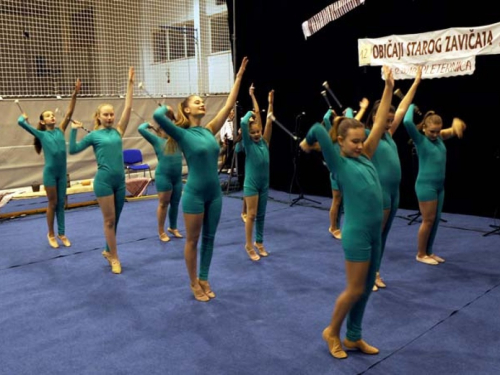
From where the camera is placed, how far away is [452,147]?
6.12 meters

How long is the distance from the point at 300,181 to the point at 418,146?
13.4ft

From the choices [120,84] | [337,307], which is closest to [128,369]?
[337,307]

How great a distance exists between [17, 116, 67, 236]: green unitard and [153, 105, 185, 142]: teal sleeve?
7.51 feet

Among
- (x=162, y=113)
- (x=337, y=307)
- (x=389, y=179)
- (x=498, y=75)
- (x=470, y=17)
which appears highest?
(x=470, y=17)

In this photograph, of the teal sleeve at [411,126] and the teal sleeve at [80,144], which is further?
the teal sleeve at [80,144]

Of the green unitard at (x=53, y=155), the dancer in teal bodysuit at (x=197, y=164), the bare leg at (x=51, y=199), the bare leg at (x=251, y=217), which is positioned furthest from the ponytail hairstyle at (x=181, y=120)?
the bare leg at (x=51, y=199)

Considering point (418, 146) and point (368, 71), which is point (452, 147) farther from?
point (418, 146)

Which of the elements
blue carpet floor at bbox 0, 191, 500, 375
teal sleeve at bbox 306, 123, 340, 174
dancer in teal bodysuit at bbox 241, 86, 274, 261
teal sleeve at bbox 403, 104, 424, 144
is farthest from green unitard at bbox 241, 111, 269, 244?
teal sleeve at bbox 306, 123, 340, 174

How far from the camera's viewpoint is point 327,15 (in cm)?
707

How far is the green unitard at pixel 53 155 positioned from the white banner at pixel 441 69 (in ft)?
14.1

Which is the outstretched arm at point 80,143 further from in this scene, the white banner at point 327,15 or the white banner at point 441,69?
the white banner at point 327,15

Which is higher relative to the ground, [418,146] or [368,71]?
[368,71]

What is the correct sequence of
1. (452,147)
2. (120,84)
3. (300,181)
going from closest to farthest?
(452,147), (300,181), (120,84)

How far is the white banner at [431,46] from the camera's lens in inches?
217
